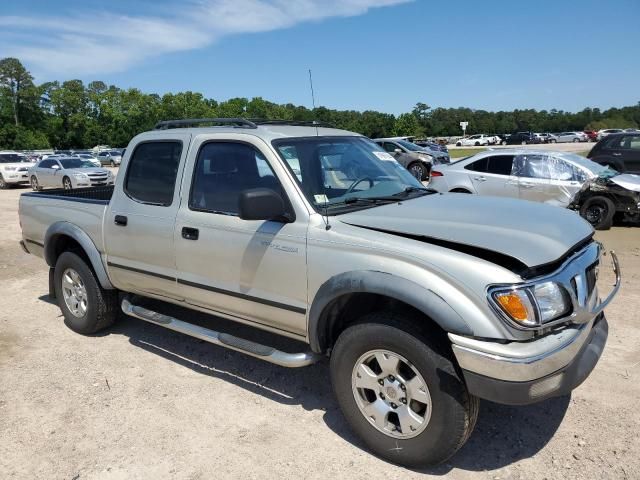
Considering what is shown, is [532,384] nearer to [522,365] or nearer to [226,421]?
[522,365]

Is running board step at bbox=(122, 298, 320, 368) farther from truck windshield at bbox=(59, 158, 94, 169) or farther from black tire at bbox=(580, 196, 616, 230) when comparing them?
truck windshield at bbox=(59, 158, 94, 169)

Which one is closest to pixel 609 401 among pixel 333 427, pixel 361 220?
pixel 333 427

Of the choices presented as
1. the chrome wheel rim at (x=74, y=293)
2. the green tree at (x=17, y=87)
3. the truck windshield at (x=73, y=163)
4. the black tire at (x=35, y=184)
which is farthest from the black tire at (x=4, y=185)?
the green tree at (x=17, y=87)

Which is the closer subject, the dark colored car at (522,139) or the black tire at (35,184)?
the black tire at (35,184)


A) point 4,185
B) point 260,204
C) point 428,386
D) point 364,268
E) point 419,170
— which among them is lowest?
point 4,185

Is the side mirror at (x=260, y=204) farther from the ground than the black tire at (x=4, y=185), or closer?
farther from the ground

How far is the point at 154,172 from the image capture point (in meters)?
4.43

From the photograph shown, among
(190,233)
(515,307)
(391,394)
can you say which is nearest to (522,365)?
(515,307)

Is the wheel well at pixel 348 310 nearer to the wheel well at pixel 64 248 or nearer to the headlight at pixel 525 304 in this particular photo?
the headlight at pixel 525 304

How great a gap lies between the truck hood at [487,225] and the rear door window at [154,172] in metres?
1.67

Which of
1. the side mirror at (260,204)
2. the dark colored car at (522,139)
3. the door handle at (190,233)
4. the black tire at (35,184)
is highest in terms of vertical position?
the side mirror at (260,204)

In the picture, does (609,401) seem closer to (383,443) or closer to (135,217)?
(383,443)

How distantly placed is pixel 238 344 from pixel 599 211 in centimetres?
830

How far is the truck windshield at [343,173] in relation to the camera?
356 cm
